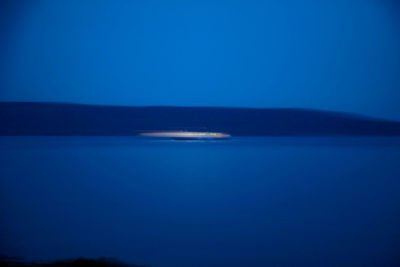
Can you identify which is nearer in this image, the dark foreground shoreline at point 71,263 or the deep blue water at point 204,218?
the dark foreground shoreline at point 71,263

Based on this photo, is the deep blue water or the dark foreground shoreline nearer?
the dark foreground shoreline

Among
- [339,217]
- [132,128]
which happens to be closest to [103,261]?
[339,217]

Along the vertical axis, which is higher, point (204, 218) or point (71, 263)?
point (204, 218)

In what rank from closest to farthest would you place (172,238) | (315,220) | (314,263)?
(314,263) → (172,238) → (315,220)

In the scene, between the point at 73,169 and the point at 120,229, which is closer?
the point at 120,229

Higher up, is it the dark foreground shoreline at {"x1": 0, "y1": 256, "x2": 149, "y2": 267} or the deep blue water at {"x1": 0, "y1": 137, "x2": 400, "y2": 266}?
the deep blue water at {"x1": 0, "y1": 137, "x2": 400, "y2": 266}

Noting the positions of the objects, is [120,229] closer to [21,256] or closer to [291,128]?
[21,256]

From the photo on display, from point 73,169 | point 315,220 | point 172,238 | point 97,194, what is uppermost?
point 73,169

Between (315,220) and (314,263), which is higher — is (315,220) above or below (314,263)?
above

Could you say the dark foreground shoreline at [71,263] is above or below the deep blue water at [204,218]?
below

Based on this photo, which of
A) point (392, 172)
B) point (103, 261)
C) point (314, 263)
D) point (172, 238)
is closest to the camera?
point (103, 261)

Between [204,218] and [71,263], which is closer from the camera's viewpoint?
[71,263]
